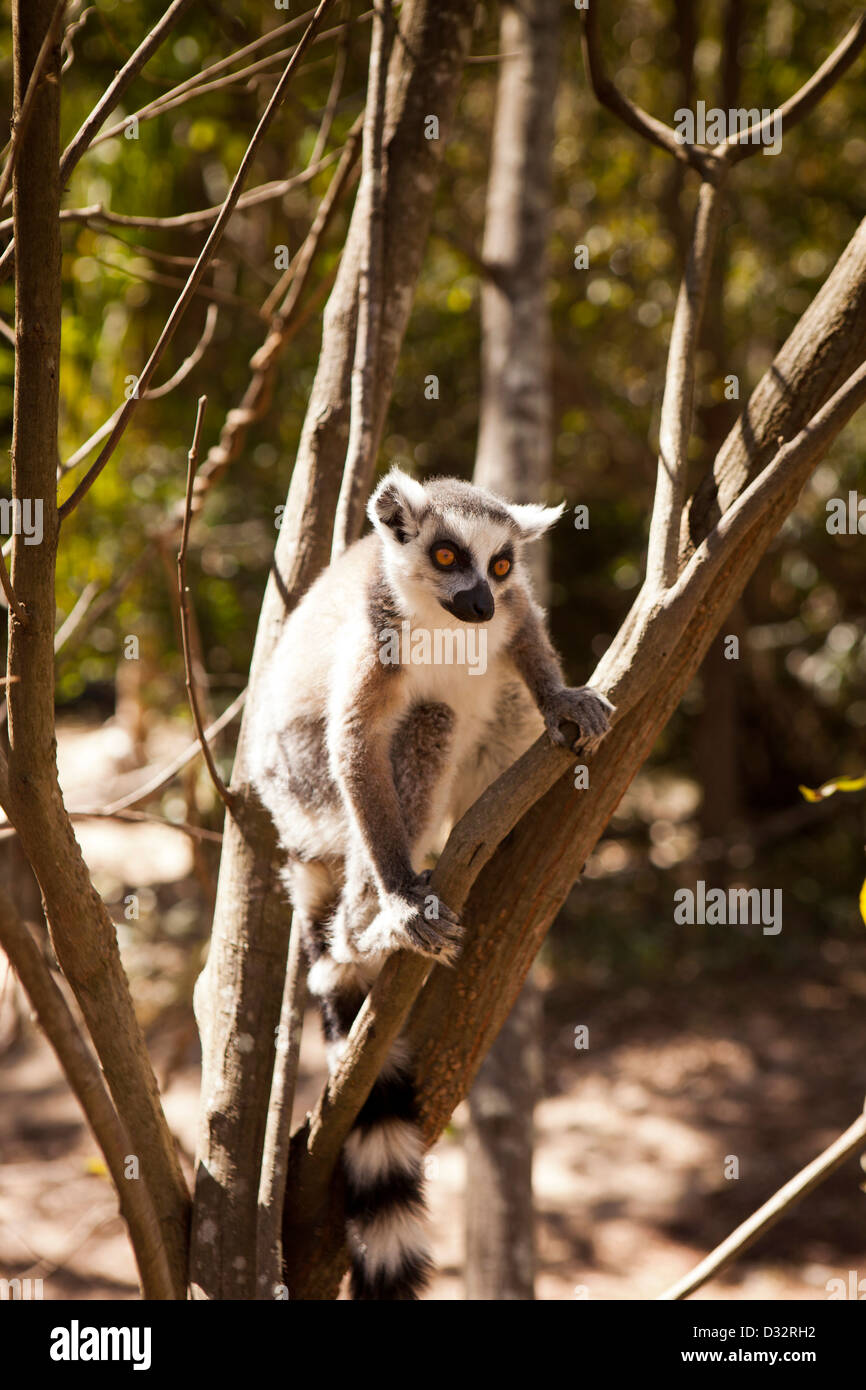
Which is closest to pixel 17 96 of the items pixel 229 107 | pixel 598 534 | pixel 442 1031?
pixel 442 1031

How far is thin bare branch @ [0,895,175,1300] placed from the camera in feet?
6.04

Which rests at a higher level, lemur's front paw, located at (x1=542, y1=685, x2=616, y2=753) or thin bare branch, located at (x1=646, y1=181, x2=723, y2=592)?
thin bare branch, located at (x1=646, y1=181, x2=723, y2=592)

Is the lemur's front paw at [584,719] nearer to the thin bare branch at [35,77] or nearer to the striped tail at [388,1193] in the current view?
the striped tail at [388,1193]

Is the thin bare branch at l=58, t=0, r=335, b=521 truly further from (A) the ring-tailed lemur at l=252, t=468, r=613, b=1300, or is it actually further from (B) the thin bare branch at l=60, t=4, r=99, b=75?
(A) the ring-tailed lemur at l=252, t=468, r=613, b=1300

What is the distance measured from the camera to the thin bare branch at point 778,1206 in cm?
166

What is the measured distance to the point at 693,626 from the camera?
85.4 inches

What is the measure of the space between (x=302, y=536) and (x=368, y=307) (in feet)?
1.80

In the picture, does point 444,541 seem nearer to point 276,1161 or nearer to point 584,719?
point 584,719

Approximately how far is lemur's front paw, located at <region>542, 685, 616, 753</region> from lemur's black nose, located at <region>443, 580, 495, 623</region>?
1.07 ft

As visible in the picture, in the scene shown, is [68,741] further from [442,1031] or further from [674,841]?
[442,1031]

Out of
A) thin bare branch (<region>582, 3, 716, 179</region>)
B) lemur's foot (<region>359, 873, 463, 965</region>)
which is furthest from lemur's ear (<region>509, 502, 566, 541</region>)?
lemur's foot (<region>359, 873, 463, 965</region>)

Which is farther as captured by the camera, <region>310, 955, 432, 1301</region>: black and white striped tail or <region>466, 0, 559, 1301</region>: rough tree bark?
<region>466, 0, 559, 1301</region>: rough tree bark

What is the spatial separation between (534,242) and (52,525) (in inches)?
137

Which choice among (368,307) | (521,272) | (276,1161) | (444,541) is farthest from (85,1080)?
(521,272)
